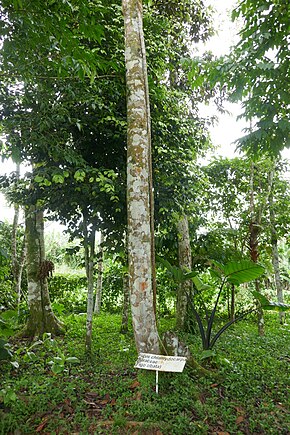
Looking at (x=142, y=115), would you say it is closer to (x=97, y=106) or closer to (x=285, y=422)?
(x=97, y=106)

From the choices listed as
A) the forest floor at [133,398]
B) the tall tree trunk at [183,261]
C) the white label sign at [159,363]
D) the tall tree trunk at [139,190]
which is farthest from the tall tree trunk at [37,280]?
the white label sign at [159,363]

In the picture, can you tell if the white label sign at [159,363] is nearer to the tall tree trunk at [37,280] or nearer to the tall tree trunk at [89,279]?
the tall tree trunk at [89,279]

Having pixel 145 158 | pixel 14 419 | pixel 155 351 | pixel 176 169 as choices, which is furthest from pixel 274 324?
pixel 14 419

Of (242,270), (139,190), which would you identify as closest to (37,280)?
(139,190)

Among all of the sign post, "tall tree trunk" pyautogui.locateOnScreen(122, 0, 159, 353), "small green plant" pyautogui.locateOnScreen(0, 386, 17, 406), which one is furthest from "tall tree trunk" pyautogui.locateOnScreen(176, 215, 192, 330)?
"small green plant" pyautogui.locateOnScreen(0, 386, 17, 406)

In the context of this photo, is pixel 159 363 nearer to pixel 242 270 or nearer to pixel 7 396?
pixel 7 396

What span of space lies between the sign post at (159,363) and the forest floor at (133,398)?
0.30 metres

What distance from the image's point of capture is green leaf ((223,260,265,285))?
4027 millimetres

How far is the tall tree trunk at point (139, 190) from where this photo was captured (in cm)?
346

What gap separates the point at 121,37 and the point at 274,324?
25.0ft

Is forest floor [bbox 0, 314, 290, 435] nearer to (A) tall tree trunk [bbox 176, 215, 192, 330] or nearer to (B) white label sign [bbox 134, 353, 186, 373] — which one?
(B) white label sign [bbox 134, 353, 186, 373]

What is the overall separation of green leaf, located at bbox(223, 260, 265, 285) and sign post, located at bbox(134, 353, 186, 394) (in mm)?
1335

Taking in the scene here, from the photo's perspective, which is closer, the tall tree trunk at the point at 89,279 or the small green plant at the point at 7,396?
the small green plant at the point at 7,396

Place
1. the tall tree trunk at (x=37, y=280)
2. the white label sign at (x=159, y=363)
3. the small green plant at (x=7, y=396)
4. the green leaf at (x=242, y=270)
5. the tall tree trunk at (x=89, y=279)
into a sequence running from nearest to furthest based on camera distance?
1. the small green plant at (x=7, y=396)
2. the white label sign at (x=159, y=363)
3. the green leaf at (x=242, y=270)
4. the tall tree trunk at (x=89, y=279)
5. the tall tree trunk at (x=37, y=280)
